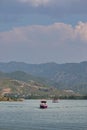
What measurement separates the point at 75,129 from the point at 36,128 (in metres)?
13.1

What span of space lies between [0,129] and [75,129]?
22.4 metres

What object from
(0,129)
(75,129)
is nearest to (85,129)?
(75,129)

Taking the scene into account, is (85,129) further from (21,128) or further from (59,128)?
(21,128)

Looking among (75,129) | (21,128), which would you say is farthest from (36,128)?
(75,129)

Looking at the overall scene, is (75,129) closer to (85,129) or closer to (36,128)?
Answer: (85,129)

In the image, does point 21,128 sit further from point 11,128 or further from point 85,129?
point 85,129

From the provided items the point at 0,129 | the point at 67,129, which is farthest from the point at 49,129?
the point at 0,129

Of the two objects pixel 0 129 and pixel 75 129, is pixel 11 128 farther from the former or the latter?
pixel 75 129

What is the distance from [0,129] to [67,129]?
20.0 m

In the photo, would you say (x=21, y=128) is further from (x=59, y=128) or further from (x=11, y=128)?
(x=59, y=128)

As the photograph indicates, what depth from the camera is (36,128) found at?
134875 mm

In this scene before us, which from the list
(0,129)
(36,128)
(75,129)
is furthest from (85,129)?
(0,129)

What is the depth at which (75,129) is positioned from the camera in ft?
423

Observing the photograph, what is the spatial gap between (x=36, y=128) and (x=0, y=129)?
11708mm
